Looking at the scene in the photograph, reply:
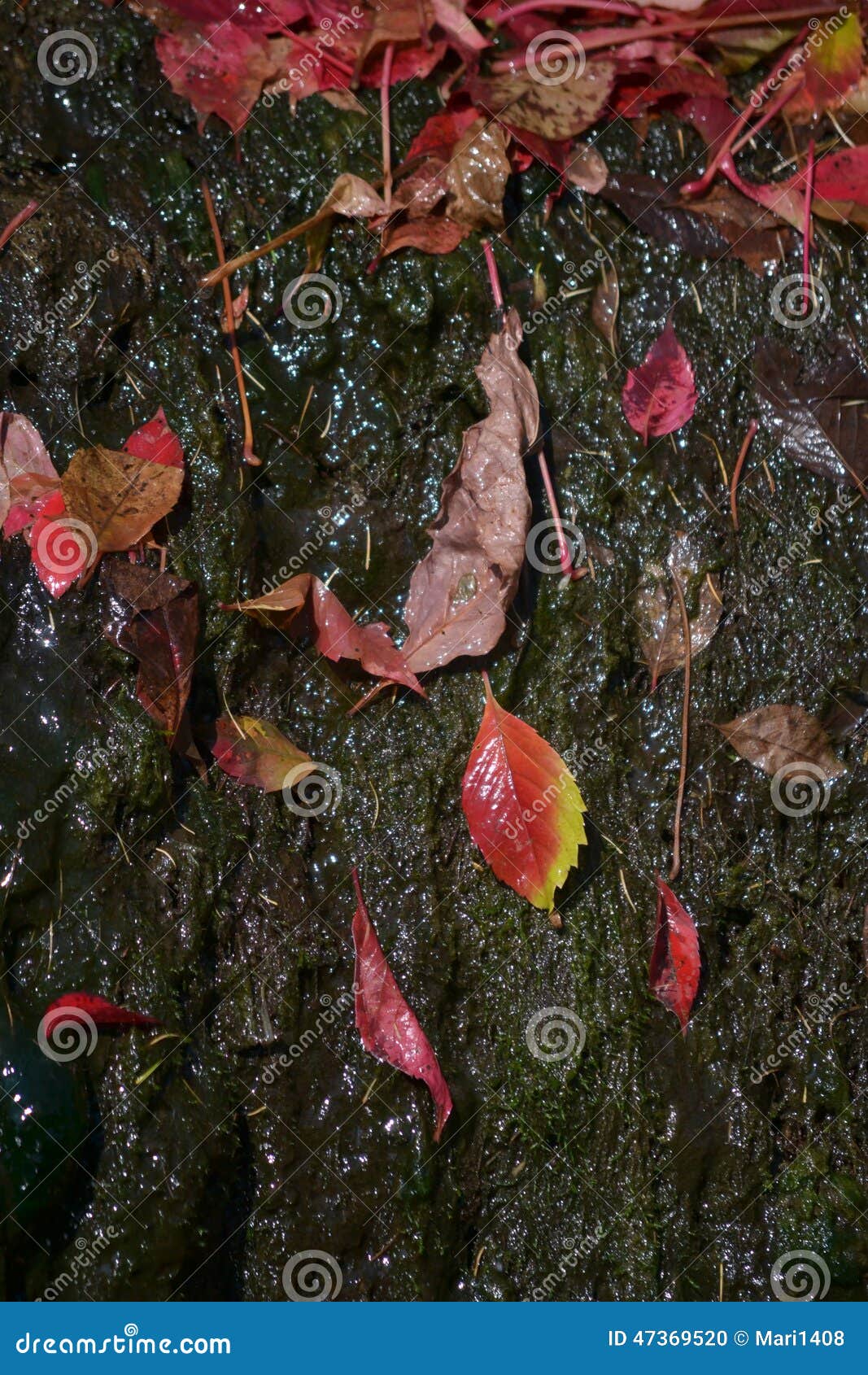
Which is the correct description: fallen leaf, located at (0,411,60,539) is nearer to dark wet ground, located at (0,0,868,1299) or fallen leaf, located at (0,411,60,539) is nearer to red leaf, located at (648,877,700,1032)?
dark wet ground, located at (0,0,868,1299)

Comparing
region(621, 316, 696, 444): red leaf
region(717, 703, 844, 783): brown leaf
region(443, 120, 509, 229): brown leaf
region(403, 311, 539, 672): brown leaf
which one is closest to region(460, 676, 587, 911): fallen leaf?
region(403, 311, 539, 672): brown leaf

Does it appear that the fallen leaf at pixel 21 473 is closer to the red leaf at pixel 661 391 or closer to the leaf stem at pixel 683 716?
the red leaf at pixel 661 391

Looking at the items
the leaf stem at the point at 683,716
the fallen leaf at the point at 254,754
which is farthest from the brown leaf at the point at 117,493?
the leaf stem at the point at 683,716

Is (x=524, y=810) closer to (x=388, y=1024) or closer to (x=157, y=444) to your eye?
(x=388, y=1024)

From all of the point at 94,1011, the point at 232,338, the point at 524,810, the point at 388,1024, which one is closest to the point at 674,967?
the point at 524,810

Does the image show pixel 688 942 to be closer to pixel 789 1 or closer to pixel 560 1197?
pixel 560 1197
